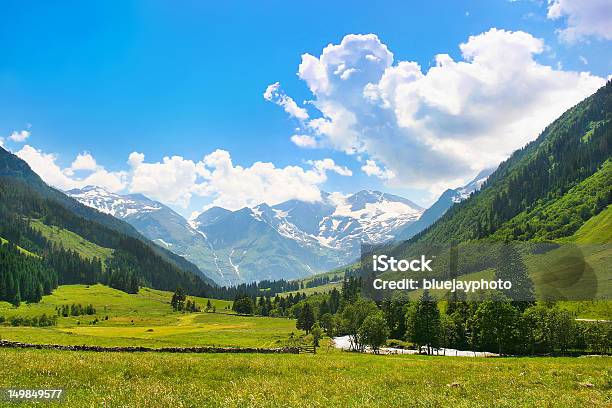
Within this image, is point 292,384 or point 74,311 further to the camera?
point 74,311

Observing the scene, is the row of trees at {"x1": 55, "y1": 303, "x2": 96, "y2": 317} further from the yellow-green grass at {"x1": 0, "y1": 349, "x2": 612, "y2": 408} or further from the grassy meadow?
the grassy meadow

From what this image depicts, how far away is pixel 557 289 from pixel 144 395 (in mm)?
167625

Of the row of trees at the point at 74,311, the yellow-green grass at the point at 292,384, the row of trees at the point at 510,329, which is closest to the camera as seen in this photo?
the yellow-green grass at the point at 292,384

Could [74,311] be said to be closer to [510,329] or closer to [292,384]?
[510,329]

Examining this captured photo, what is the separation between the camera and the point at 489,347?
102062mm

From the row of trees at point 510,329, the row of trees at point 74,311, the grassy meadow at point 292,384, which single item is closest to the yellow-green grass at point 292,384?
the grassy meadow at point 292,384

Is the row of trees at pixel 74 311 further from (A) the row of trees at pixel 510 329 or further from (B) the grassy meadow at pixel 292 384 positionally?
(B) the grassy meadow at pixel 292 384

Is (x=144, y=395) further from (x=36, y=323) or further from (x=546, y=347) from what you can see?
(x=36, y=323)

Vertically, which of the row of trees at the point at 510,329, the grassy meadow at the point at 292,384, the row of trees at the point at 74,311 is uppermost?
the grassy meadow at the point at 292,384

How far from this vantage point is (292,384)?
83.0 ft

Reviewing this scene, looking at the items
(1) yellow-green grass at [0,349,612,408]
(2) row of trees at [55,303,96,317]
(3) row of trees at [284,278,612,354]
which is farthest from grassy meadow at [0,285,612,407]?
(2) row of trees at [55,303,96,317]

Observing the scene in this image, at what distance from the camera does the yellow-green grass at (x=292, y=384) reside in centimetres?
1903

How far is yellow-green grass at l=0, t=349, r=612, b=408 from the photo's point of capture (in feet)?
62.4

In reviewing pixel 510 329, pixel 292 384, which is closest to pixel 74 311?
pixel 510 329
